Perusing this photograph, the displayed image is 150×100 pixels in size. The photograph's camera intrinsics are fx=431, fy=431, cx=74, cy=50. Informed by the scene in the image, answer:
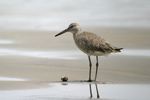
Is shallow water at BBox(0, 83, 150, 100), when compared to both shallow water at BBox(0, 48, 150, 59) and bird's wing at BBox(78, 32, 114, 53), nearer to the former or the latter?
bird's wing at BBox(78, 32, 114, 53)

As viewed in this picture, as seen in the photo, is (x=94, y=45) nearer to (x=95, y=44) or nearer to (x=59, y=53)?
(x=95, y=44)

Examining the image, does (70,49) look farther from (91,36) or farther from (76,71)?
(91,36)

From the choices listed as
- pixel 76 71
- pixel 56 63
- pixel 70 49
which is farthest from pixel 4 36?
pixel 76 71

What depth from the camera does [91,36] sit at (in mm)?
8461

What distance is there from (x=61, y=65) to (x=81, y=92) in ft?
10.5

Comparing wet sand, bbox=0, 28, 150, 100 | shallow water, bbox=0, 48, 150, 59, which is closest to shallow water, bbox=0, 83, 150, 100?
wet sand, bbox=0, 28, 150, 100

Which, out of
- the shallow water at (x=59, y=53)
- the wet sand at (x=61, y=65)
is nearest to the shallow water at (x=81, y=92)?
the wet sand at (x=61, y=65)

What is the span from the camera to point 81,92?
7.09 m

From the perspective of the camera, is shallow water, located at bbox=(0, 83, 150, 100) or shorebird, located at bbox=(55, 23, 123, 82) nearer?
shallow water, located at bbox=(0, 83, 150, 100)

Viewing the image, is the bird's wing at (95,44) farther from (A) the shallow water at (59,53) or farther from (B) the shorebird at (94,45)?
(A) the shallow water at (59,53)

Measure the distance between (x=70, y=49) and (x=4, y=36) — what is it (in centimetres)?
289

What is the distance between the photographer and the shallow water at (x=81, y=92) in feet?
21.7

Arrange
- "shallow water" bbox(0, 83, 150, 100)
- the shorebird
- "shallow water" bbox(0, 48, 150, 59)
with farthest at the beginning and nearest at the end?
"shallow water" bbox(0, 48, 150, 59) → the shorebird → "shallow water" bbox(0, 83, 150, 100)

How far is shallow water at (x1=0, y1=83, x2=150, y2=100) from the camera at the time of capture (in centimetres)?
661
